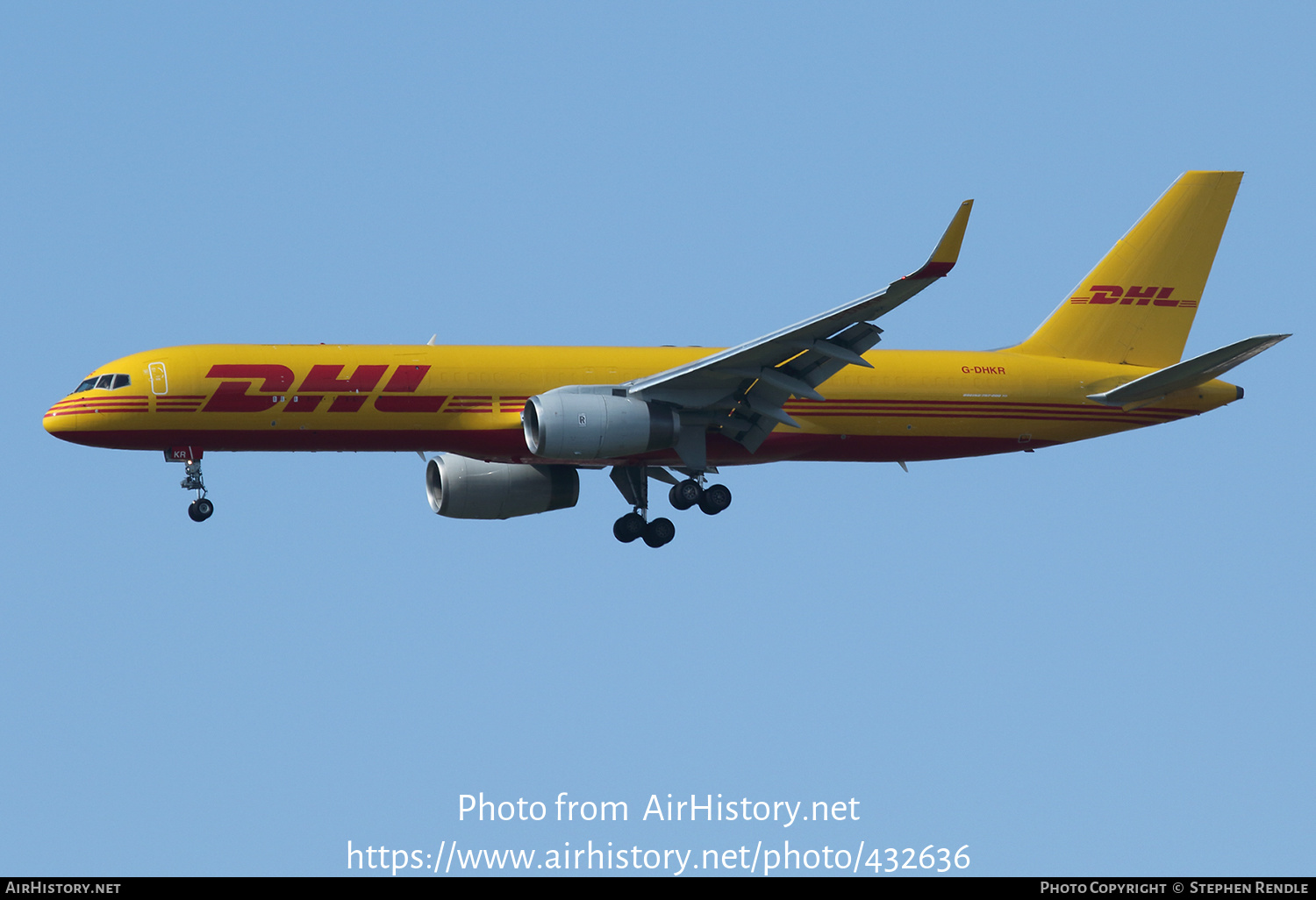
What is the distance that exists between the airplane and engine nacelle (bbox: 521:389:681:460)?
0.14ft

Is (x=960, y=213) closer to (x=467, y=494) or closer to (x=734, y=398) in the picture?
(x=734, y=398)

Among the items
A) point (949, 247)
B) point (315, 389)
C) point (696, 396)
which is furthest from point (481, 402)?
point (949, 247)

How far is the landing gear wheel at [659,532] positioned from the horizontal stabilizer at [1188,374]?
1091 cm

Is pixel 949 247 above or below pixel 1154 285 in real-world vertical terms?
below

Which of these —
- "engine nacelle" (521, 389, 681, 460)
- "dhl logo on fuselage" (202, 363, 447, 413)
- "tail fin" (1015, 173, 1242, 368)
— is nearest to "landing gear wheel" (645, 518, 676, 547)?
"engine nacelle" (521, 389, 681, 460)

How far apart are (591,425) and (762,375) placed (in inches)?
159

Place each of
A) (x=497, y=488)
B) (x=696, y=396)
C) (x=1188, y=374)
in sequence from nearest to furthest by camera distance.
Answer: (x=696, y=396) → (x=1188, y=374) → (x=497, y=488)

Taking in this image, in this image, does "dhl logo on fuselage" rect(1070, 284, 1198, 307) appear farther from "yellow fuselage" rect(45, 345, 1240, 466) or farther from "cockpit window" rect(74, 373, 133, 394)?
"cockpit window" rect(74, 373, 133, 394)

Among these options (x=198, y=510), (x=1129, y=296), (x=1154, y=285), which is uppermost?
(x=1154, y=285)

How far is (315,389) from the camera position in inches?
1613

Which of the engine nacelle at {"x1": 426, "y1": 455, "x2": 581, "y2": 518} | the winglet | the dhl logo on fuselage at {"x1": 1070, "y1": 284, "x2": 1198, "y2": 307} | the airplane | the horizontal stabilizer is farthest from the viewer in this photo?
the dhl logo on fuselage at {"x1": 1070, "y1": 284, "x2": 1198, "y2": 307}

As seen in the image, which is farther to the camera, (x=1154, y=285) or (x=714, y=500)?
(x=1154, y=285)

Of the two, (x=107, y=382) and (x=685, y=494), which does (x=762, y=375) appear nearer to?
(x=685, y=494)

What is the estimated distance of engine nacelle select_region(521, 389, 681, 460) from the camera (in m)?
39.8
